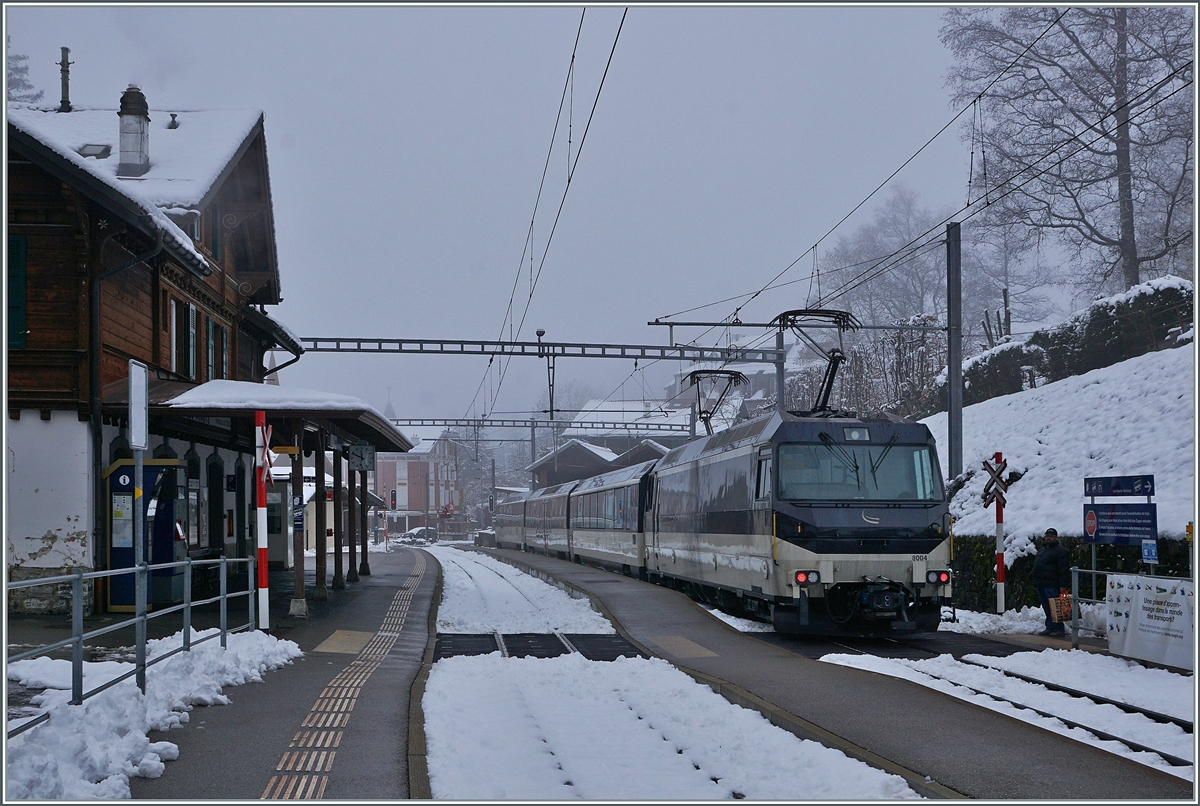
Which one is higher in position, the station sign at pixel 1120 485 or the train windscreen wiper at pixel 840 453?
the train windscreen wiper at pixel 840 453

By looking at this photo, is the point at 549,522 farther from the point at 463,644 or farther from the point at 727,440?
the point at 463,644

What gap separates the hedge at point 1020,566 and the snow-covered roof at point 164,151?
13.9m

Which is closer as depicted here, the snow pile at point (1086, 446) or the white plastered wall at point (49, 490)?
the white plastered wall at point (49, 490)

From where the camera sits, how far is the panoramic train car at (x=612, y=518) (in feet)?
90.1

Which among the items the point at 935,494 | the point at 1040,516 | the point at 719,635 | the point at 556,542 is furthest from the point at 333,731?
the point at 556,542

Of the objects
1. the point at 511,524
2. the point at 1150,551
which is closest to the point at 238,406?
the point at 1150,551

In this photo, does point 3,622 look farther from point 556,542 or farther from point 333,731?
point 556,542

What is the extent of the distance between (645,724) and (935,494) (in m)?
7.69

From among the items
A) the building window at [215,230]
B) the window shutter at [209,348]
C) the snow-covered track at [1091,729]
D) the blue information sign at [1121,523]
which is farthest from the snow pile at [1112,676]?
the building window at [215,230]

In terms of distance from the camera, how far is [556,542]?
43750 mm

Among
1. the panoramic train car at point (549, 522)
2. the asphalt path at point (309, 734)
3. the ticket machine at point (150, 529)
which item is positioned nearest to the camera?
the asphalt path at point (309, 734)

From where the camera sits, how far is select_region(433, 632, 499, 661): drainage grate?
14547 mm

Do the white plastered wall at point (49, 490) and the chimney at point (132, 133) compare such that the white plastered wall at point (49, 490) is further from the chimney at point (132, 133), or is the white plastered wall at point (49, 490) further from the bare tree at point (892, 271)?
the bare tree at point (892, 271)

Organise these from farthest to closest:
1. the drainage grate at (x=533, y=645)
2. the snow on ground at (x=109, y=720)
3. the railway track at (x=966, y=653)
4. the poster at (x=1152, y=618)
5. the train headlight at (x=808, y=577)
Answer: the train headlight at (x=808, y=577), the drainage grate at (x=533, y=645), the poster at (x=1152, y=618), the railway track at (x=966, y=653), the snow on ground at (x=109, y=720)
